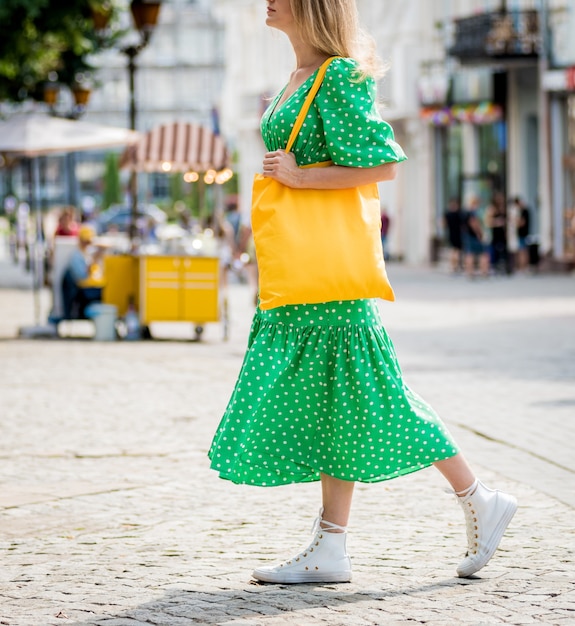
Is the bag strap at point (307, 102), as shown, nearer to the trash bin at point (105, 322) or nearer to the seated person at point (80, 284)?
the trash bin at point (105, 322)

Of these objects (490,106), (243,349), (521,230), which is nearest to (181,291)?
(243,349)

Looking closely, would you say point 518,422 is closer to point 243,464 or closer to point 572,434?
point 572,434

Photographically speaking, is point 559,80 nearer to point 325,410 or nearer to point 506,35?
point 506,35

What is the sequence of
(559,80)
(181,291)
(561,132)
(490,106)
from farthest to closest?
(490,106) → (561,132) → (559,80) → (181,291)

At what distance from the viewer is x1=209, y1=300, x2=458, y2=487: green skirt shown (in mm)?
4930

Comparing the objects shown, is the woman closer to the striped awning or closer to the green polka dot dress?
Answer: the green polka dot dress

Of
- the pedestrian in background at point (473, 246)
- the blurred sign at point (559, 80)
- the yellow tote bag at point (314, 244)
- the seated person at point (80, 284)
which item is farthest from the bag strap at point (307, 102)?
the blurred sign at point (559, 80)

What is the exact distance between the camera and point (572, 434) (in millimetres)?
8617

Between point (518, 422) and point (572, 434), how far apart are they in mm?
591

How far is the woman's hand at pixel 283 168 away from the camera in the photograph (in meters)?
4.90

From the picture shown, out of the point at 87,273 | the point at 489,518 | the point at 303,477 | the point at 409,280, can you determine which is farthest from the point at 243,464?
the point at 409,280

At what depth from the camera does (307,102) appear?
194 inches

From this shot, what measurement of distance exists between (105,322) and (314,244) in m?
12.3

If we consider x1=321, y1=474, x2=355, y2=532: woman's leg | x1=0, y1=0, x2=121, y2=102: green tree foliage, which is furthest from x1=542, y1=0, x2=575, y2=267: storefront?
x1=321, y1=474, x2=355, y2=532: woman's leg
